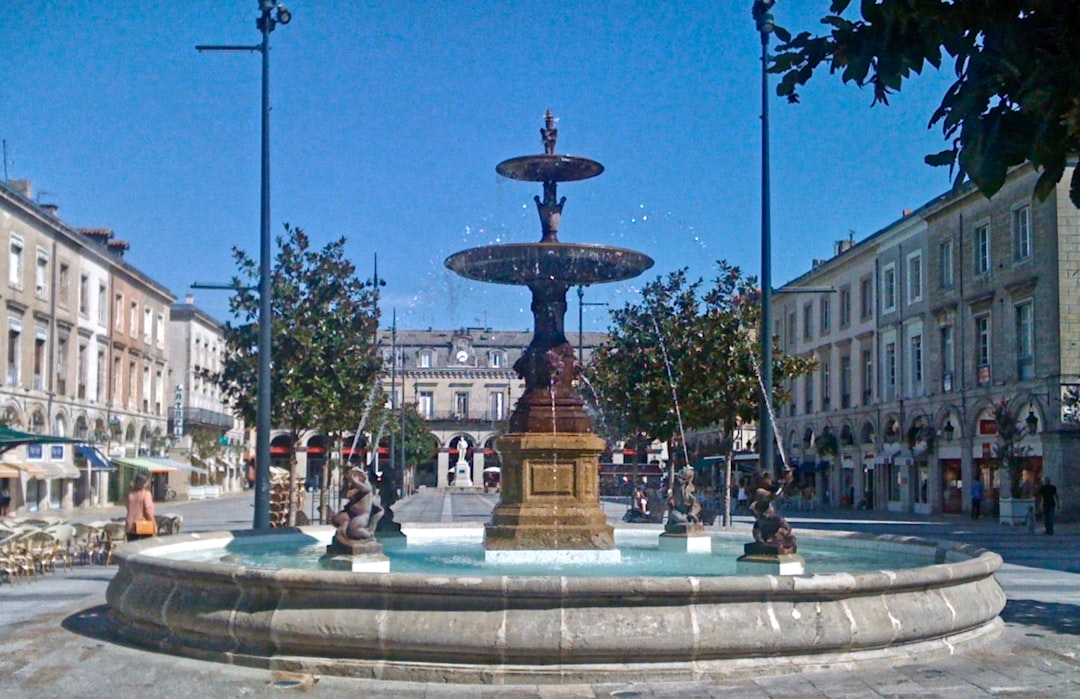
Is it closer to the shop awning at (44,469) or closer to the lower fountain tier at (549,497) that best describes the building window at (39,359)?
the shop awning at (44,469)

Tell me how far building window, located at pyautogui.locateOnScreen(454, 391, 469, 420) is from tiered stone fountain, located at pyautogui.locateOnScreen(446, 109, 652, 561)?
3087 inches

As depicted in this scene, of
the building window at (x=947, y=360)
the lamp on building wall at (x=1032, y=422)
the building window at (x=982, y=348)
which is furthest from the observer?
the building window at (x=947, y=360)

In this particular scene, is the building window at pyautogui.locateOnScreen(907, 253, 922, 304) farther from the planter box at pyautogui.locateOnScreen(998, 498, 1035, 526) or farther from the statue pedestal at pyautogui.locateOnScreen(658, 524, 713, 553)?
the statue pedestal at pyautogui.locateOnScreen(658, 524, 713, 553)

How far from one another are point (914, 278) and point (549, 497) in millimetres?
33329

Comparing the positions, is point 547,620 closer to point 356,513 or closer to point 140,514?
point 356,513

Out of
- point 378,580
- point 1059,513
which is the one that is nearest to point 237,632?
point 378,580

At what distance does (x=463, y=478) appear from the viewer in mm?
81000

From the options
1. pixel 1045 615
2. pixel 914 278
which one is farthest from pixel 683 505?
pixel 914 278

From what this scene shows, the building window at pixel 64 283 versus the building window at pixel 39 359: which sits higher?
the building window at pixel 64 283

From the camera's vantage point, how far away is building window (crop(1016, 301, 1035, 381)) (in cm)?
3362

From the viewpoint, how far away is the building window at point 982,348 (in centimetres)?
3634

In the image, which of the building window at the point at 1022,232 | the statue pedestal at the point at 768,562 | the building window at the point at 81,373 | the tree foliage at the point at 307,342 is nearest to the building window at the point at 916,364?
the building window at the point at 1022,232

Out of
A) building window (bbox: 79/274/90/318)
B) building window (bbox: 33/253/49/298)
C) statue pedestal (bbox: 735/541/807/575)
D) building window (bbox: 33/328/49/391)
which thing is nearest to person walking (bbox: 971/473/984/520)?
statue pedestal (bbox: 735/541/807/575)

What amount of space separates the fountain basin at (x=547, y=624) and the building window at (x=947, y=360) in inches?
1263
